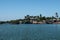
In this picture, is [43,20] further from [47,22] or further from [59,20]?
[59,20]

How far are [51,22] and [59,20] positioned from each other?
8243 millimetres

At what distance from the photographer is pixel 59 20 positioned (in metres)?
189

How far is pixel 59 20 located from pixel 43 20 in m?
17.5

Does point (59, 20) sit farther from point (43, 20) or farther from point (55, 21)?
point (43, 20)

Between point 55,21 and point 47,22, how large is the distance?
8225 millimetres

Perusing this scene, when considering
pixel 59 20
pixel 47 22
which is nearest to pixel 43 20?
pixel 47 22

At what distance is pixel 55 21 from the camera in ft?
632

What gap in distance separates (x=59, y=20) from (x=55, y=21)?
4986mm

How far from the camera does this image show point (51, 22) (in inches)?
7589

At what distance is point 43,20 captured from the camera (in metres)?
199

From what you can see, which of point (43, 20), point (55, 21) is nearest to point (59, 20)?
point (55, 21)
